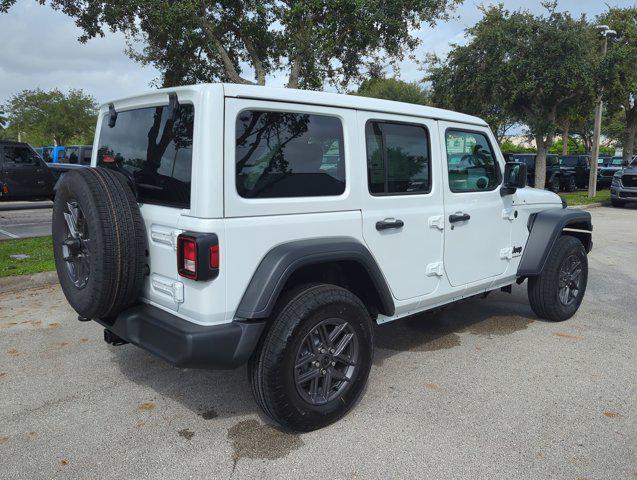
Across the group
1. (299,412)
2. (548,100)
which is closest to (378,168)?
(299,412)

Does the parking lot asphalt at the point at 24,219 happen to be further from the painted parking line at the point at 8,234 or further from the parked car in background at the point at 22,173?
the parked car in background at the point at 22,173

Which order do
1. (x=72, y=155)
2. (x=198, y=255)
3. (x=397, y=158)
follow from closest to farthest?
1. (x=198, y=255)
2. (x=397, y=158)
3. (x=72, y=155)

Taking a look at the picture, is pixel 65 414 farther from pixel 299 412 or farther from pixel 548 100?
pixel 548 100

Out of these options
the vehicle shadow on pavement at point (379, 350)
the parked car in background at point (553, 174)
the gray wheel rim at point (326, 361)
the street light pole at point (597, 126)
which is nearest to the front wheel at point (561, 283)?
the vehicle shadow on pavement at point (379, 350)

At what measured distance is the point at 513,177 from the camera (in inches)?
172

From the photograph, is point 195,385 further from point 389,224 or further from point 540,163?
point 540,163

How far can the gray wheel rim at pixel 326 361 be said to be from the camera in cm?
303

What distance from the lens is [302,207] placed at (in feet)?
9.88

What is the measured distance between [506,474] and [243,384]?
73.0 inches

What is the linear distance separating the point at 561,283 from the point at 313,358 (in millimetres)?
3163

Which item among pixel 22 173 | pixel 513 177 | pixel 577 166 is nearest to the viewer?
pixel 513 177

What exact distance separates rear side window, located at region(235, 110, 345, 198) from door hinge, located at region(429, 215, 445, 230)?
857 millimetres

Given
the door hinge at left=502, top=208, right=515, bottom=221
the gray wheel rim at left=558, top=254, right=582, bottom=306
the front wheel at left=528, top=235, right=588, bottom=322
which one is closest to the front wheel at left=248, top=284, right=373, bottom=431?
the door hinge at left=502, top=208, right=515, bottom=221

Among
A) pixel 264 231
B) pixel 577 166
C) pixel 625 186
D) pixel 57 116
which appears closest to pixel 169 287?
pixel 264 231
